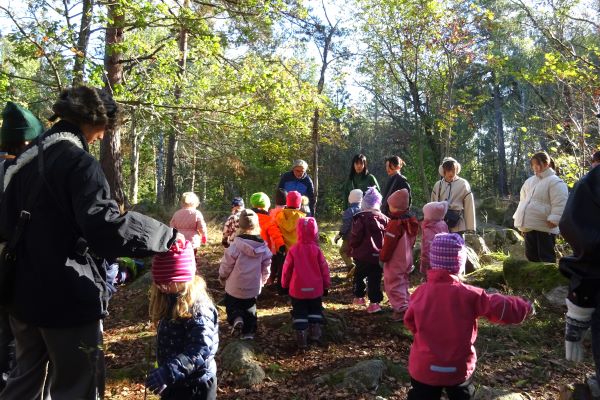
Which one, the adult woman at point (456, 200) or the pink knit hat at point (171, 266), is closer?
the pink knit hat at point (171, 266)

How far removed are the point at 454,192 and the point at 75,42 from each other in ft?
19.2

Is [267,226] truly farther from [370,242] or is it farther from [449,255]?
[449,255]

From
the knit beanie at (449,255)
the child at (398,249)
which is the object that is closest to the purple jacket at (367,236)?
the child at (398,249)

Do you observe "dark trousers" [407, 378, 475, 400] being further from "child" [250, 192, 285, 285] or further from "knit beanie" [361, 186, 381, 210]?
"child" [250, 192, 285, 285]

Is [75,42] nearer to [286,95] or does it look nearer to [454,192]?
[286,95]

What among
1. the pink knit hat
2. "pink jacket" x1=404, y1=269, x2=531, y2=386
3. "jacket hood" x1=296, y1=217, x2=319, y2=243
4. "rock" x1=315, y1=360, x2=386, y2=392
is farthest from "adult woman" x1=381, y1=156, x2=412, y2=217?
the pink knit hat

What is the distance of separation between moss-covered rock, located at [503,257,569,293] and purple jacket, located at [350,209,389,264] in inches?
90.1

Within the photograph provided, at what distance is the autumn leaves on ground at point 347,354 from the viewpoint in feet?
14.2

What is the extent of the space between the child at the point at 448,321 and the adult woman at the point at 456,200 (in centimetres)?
387

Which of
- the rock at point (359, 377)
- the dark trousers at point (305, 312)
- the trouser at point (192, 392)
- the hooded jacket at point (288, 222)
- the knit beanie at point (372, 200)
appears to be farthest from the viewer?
the hooded jacket at point (288, 222)

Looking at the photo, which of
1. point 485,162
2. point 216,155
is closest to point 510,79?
point 485,162

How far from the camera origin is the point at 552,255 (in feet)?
22.8

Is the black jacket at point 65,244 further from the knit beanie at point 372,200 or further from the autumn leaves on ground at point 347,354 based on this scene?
the knit beanie at point 372,200

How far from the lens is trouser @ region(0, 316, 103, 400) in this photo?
2430 millimetres
